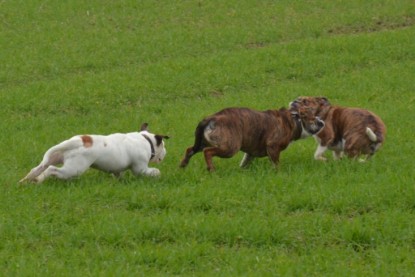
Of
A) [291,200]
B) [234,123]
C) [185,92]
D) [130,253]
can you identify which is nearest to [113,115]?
[185,92]

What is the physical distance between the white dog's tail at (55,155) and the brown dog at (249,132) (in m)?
1.66

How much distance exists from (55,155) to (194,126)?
4511mm

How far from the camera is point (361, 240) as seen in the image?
28.4ft

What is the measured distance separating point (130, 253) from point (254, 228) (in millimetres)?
1282

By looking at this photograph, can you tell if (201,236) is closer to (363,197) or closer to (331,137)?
(363,197)

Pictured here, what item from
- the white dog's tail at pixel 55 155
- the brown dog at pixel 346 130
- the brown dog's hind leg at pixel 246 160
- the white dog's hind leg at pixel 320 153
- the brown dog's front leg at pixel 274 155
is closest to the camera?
the white dog's tail at pixel 55 155

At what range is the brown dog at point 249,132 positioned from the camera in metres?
11.1

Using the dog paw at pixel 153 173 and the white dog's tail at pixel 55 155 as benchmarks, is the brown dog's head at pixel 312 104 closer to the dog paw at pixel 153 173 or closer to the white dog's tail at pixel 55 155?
→ the dog paw at pixel 153 173

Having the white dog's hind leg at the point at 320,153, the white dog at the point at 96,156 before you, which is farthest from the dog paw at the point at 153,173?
the white dog's hind leg at the point at 320,153

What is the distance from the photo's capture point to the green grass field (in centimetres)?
837

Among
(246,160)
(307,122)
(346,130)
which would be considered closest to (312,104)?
(307,122)

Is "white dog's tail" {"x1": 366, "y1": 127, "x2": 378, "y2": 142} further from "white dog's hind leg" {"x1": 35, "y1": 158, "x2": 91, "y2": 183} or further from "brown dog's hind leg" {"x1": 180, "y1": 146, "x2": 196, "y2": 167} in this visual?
"white dog's hind leg" {"x1": 35, "y1": 158, "x2": 91, "y2": 183}

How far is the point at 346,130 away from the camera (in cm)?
1183

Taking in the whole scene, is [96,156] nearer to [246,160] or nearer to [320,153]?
[246,160]
